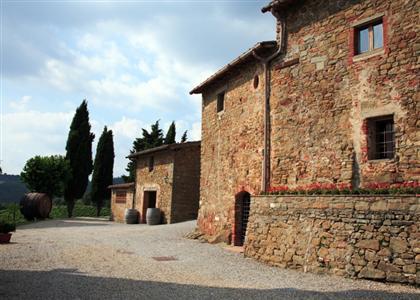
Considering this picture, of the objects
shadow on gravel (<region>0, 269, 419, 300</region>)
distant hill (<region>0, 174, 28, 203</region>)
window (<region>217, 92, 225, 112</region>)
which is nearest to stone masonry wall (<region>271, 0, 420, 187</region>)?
shadow on gravel (<region>0, 269, 419, 300</region>)

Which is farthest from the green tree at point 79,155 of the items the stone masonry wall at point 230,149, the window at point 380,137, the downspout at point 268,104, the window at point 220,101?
the window at point 380,137

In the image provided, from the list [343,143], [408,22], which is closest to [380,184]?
[343,143]

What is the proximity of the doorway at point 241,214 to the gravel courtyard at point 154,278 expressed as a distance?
1449 mm

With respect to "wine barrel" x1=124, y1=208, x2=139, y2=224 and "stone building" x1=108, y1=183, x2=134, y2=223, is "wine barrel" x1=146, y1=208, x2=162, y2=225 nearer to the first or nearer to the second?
"wine barrel" x1=124, y1=208, x2=139, y2=224

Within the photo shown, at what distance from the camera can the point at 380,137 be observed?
8.88m

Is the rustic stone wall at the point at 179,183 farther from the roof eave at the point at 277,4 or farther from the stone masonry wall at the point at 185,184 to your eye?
the roof eave at the point at 277,4

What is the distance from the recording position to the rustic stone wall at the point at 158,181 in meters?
20.0

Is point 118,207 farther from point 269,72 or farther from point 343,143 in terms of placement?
point 343,143

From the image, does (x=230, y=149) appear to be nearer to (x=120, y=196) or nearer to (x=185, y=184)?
(x=185, y=184)

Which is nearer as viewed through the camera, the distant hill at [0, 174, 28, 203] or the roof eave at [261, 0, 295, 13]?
the roof eave at [261, 0, 295, 13]

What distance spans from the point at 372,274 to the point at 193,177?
538 inches

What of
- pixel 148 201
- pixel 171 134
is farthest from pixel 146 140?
pixel 148 201

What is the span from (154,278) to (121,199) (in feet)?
64.8

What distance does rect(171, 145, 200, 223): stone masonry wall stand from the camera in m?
19.7
